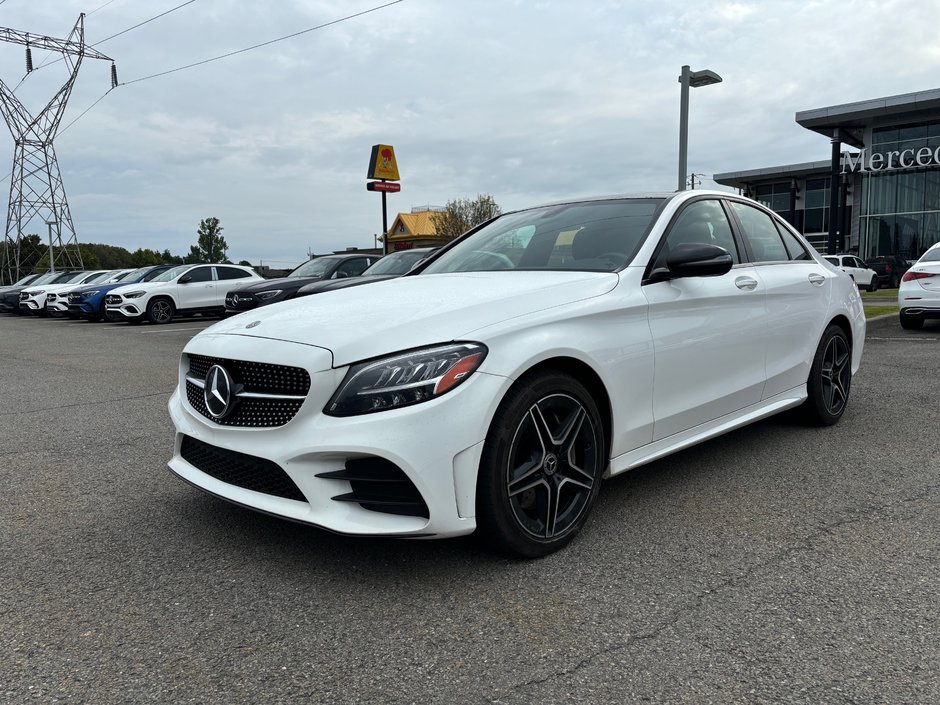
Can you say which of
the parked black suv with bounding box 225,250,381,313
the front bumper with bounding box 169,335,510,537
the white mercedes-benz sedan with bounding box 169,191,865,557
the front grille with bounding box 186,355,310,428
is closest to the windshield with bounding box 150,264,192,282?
the parked black suv with bounding box 225,250,381,313

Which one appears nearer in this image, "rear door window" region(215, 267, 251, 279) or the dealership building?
"rear door window" region(215, 267, 251, 279)

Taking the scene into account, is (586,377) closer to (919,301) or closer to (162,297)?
(919,301)

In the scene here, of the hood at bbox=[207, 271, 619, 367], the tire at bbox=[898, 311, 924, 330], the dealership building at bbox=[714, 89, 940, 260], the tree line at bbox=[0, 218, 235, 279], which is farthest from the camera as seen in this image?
the tree line at bbox=[0, 218, 235, 279]

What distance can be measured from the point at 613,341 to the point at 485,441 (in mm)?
831

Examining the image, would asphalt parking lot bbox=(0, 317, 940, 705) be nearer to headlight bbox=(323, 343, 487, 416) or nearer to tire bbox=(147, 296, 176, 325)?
headlight bbox=(323, 343, 487, 416)

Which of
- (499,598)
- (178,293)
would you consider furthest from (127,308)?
(499,598)

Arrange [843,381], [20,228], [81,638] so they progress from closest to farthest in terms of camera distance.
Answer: [81,638] → [843,381] → [20,228]

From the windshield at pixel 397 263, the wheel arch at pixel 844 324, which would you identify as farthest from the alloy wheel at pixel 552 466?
the windshield at pixel 397 263

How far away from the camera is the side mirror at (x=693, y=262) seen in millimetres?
3430

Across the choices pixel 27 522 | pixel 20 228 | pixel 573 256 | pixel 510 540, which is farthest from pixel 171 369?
pixel 20 228

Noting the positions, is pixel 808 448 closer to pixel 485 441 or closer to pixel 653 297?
pixel 653 297

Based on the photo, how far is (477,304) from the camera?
2.90 m

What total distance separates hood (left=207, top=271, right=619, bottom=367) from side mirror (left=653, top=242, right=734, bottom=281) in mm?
302

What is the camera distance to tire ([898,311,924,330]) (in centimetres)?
1173
